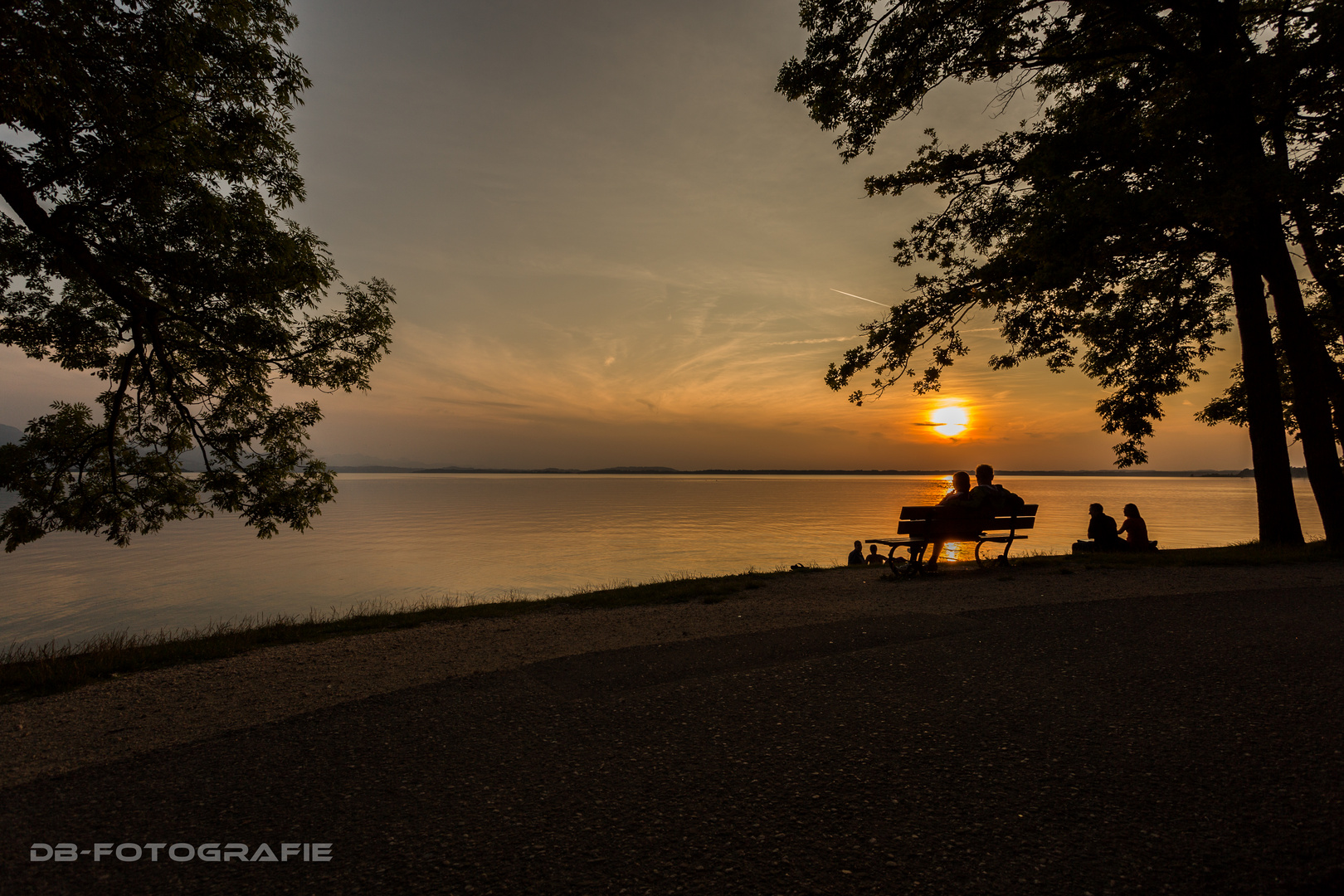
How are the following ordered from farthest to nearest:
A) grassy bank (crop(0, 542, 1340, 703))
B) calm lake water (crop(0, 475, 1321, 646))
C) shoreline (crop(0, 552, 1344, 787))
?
calm lake water (crop(0, 475, 1321, 646)) < grassy bank (crop(0, 542, 1340, 703)) < shoreline (crop(0, 552, 1344, 787))

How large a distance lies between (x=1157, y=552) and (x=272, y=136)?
751 inches

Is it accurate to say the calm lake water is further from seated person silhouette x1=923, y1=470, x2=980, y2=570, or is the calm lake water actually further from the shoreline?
seated person silhouette x1=923, y1=470, x2=980, y2=570

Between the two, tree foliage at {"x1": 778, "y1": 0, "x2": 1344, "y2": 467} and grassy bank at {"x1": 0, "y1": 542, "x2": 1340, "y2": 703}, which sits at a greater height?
tree foliage at {"x1": 778, "y1": 0, "x2": 1344, "y2": 467}

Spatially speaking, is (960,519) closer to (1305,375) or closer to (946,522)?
(946,522)

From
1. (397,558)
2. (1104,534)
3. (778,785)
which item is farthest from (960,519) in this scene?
(397,558)

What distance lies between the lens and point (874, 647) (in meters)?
6.63

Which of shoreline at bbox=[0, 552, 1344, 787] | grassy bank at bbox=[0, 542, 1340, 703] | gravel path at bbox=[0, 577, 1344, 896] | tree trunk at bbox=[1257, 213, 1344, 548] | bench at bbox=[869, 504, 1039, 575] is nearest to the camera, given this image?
gravel path at bbox=[0, 577, 1344, 896]

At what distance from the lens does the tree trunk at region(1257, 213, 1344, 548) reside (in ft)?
41.6

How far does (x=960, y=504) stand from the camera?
11875 mm

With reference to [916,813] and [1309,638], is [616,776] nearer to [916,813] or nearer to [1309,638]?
[916,813]

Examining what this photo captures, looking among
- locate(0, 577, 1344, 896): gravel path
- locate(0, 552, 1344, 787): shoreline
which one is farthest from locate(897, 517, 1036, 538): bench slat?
locate(0, 577, 1344, 896): gravel path

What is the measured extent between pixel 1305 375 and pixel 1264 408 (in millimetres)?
974

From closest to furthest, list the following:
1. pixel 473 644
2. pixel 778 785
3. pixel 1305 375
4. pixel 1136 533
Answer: pixel 778 785 → pixel 473 644 → pixel 1305 375 → pixel 1136 533

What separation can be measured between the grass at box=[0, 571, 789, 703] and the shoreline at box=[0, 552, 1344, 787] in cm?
24
